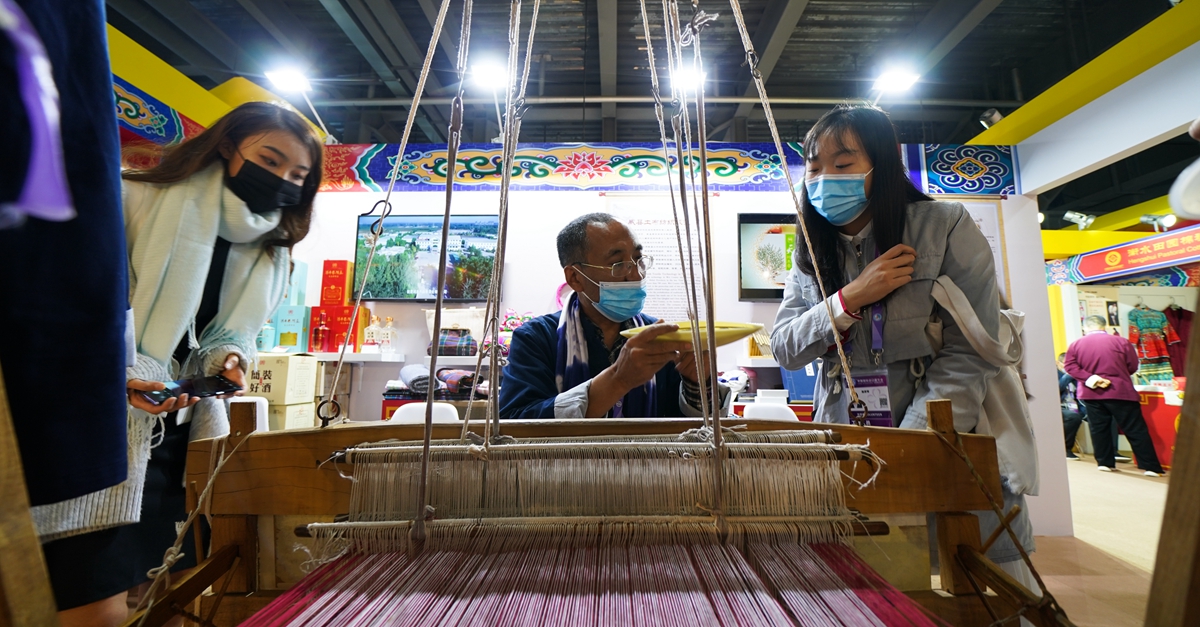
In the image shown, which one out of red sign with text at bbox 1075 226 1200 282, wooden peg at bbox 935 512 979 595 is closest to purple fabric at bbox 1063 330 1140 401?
red sign with text at bbox 1075 226 1200 282

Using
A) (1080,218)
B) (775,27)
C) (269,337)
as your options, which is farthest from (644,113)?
(1080,218)

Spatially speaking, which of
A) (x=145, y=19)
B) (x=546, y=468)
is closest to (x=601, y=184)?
(x=546, y=468)

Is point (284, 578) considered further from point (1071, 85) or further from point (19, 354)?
point (1071, 85)

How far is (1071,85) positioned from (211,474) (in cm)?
450

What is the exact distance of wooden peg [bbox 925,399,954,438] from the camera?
820 mm

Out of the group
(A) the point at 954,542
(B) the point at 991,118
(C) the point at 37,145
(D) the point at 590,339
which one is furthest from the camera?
(B) the point at 991,118

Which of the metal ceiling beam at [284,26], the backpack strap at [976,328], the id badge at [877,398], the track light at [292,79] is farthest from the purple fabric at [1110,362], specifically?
the metal ceiling beam at [284,26]

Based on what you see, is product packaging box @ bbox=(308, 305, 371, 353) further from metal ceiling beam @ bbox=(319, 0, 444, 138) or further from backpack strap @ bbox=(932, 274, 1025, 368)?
backpack strap @ bbox=(932, 274, 1025, 368)

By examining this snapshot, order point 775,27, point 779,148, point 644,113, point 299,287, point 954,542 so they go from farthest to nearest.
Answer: point 644,113 < point 775,27 < point 299,287 < point 779,148 < point 954,542

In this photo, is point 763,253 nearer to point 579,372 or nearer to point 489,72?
point 489,72

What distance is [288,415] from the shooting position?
316cm

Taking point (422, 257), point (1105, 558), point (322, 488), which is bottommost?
point (1105, 558)

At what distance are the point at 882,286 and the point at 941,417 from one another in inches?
21.7

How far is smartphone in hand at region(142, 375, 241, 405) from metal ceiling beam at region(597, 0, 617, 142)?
363 centimetres
